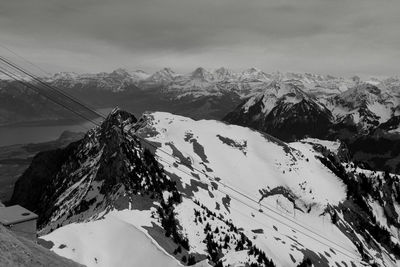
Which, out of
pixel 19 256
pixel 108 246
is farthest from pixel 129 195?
pixel 19 256

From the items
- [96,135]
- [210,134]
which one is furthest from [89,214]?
[210,134]

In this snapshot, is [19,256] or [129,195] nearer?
[19,256]

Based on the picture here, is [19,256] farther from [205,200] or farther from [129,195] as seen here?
[205,200]

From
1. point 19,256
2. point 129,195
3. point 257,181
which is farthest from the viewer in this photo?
point 257,181

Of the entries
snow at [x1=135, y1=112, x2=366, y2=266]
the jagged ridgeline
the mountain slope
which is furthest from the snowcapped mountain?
the mountain slope

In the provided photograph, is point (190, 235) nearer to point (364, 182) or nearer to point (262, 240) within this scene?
point (262, 240)

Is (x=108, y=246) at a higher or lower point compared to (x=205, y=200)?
higher

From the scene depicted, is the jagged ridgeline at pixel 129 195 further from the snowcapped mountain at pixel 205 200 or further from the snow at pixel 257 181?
the snow at pixel 257 181

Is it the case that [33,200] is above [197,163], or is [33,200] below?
below

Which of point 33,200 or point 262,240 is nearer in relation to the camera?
point 262,240
